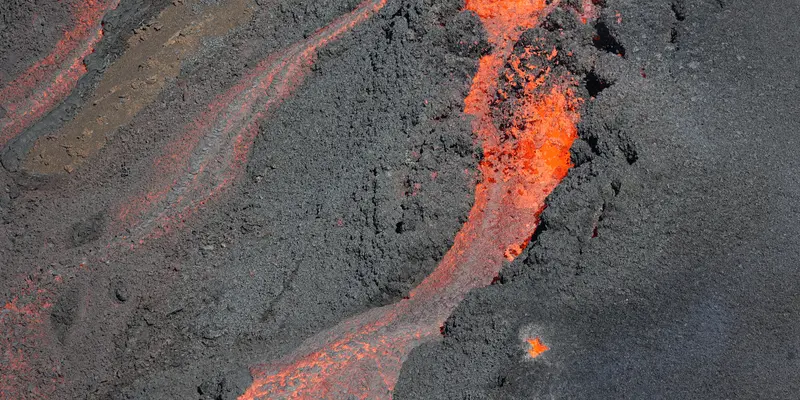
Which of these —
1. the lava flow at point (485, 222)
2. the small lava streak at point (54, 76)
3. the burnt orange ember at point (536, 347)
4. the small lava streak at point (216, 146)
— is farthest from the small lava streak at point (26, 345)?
the burnt orange ember at point (536, 347)

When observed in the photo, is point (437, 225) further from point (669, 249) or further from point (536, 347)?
point (669, 249)

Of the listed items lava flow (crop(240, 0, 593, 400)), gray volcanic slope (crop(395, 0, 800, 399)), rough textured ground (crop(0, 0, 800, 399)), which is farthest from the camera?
lava flow (crop(240, 0, 593, 400))

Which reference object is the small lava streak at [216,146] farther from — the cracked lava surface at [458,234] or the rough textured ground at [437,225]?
the rough textured ground at [437,225]

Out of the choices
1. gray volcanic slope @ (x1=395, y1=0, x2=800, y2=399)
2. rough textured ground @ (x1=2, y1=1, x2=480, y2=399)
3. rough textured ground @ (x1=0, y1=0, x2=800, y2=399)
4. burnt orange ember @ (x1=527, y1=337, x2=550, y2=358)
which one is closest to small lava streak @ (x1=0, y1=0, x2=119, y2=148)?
rough textured ground @ (x1=0, y1=0, x2=800, y2=399)

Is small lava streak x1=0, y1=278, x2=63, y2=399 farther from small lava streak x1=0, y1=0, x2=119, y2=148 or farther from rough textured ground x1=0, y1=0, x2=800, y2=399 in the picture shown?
small lava streak x1=0, y1=0, x2=119, y2=148

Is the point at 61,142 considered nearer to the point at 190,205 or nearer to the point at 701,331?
the point at 190,205

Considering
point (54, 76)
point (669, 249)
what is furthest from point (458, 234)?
point (54, 76)
